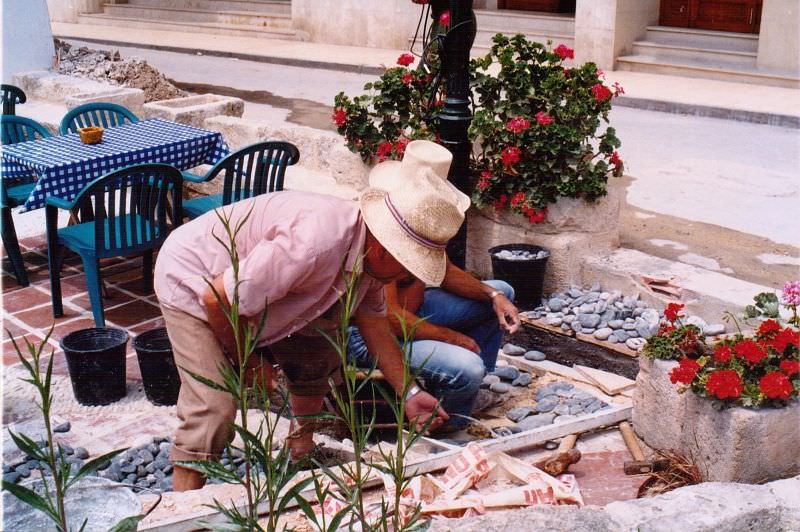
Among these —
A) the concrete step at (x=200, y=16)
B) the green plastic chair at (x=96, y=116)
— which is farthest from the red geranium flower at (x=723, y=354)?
the concrete step at (x=200, y=16)

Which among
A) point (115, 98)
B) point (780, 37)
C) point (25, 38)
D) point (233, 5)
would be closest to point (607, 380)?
point (115, 98)

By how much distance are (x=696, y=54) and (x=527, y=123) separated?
9471mm

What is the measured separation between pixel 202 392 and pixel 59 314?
2708mm

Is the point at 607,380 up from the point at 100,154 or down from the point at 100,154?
down

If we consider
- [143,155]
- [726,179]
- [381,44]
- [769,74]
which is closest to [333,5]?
[381,44]

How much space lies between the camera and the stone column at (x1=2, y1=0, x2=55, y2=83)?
10.2 m

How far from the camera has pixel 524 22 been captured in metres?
16.5

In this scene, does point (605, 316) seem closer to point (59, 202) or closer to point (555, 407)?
point (555, 407)

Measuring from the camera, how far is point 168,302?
11.6 ft

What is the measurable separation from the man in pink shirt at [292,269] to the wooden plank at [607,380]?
4.63 ft

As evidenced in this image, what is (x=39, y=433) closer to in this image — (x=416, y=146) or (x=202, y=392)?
(x=202, y=392)

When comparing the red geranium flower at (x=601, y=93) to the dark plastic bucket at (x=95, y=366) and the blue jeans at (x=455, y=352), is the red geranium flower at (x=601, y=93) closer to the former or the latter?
the blue jeans at (x=455, y=352)

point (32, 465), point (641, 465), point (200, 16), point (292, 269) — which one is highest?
point (200, 16)

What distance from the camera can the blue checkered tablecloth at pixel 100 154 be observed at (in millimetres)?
5977
